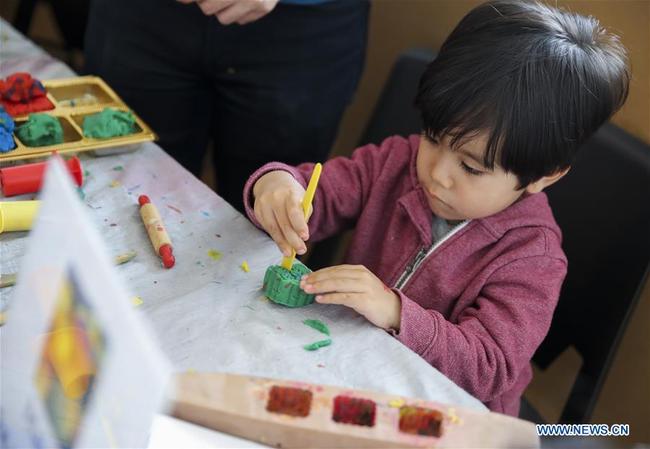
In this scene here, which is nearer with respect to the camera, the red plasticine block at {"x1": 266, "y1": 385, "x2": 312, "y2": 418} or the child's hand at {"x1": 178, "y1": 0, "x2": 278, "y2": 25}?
the red plasticine block at {"x1": 266, "y1": 385, "x2": 312, "y2": 418}

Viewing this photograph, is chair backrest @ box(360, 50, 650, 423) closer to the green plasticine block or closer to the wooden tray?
the green plasticine block

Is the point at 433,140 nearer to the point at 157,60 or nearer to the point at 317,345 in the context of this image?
the point at 317,345

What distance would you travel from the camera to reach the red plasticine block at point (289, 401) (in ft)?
1.86

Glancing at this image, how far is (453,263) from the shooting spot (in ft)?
2.88

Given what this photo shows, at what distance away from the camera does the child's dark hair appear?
77cm

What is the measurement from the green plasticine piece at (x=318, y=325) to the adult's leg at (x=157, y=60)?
1.90 ft

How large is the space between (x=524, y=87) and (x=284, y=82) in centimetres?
50

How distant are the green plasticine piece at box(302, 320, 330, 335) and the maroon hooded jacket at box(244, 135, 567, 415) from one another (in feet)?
0.26

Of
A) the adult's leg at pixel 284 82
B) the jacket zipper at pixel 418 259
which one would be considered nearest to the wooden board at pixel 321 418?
the jacket zipper at pixel 418 259

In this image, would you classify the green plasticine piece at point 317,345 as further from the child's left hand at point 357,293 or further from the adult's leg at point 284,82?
the adult's leg at point 284,82

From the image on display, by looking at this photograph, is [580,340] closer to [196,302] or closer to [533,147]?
[533,147]

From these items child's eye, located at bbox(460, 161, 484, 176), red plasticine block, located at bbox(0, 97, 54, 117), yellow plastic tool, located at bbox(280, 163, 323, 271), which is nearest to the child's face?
child's eye, located at bbox(460, 161, 484, 176)

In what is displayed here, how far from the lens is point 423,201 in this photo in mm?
912

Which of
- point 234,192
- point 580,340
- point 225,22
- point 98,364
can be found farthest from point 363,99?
point 98,364
